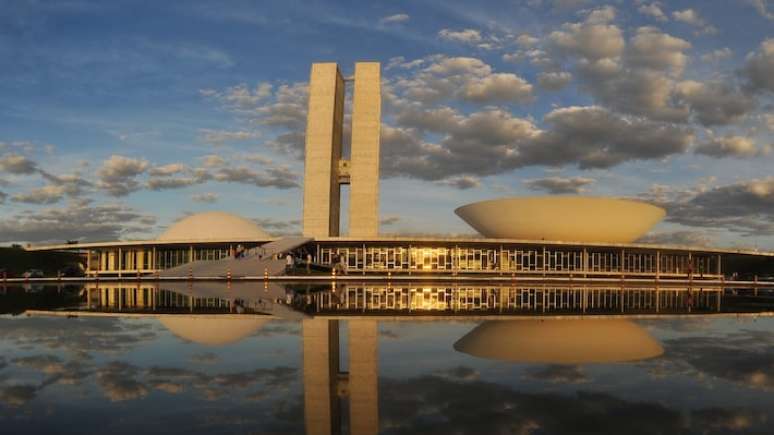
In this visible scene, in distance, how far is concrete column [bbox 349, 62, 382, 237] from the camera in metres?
64.2

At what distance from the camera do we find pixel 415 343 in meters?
12.5

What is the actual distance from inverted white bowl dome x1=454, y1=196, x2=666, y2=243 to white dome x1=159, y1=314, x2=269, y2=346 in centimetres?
4279

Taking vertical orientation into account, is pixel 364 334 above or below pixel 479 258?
below

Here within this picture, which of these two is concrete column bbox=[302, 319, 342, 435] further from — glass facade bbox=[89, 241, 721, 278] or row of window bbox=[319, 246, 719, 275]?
row of window bbox=[319, 246, 719, 275]

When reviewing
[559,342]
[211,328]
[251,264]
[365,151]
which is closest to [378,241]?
[251,264]

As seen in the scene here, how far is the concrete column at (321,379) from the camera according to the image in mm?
6465

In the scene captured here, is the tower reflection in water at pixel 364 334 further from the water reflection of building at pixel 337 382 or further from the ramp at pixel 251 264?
the ramp at pixel 251 264

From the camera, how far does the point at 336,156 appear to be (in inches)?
2685

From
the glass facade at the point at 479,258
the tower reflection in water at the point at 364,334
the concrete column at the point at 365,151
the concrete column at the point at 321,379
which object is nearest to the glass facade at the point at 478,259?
the glass facade at the point at 479,258

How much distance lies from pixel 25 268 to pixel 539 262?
61994 mm

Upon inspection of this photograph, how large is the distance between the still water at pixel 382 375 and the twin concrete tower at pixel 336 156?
47.1 metres

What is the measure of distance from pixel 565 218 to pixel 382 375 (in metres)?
49.7

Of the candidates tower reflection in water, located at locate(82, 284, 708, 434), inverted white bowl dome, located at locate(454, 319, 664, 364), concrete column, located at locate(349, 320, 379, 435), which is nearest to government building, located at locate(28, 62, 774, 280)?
tower reflection in water, located at locate(82, 284, 708, 434)

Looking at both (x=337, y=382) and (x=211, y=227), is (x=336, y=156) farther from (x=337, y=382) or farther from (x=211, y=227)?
(x=337, y=382)
